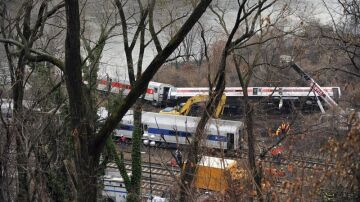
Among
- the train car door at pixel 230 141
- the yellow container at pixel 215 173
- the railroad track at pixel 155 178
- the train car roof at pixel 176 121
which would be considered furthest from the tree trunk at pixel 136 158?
the train car roof at pixel 176 121

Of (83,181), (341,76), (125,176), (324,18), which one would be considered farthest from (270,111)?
(83,181)

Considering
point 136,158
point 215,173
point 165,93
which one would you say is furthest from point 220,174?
point 165,93

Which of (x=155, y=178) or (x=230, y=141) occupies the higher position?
(x=230, y=141)

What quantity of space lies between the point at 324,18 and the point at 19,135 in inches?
1003

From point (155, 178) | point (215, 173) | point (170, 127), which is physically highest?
point (170, 127)

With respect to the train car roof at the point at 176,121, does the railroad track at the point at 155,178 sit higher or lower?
lower

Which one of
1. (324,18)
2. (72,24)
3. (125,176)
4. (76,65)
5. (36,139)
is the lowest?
(125,176)

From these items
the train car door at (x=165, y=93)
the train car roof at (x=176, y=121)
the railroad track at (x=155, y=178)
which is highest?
the train car door at (x=165, y=93)

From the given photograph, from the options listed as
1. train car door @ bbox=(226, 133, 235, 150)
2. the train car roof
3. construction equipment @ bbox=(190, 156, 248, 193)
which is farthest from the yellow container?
the train car roof

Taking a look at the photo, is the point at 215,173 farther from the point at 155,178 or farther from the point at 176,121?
the point at 176,121

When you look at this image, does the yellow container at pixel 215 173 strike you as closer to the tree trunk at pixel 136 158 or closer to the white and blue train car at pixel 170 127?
the tree trunk at pixel 136 158

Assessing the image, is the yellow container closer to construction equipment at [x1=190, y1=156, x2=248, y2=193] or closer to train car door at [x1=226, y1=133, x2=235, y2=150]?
construction equipment at [x1=190, y1=156, x2=248, y2=193]

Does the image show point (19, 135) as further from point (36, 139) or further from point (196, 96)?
point (196, 96)

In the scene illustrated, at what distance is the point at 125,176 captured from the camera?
11961 mm
